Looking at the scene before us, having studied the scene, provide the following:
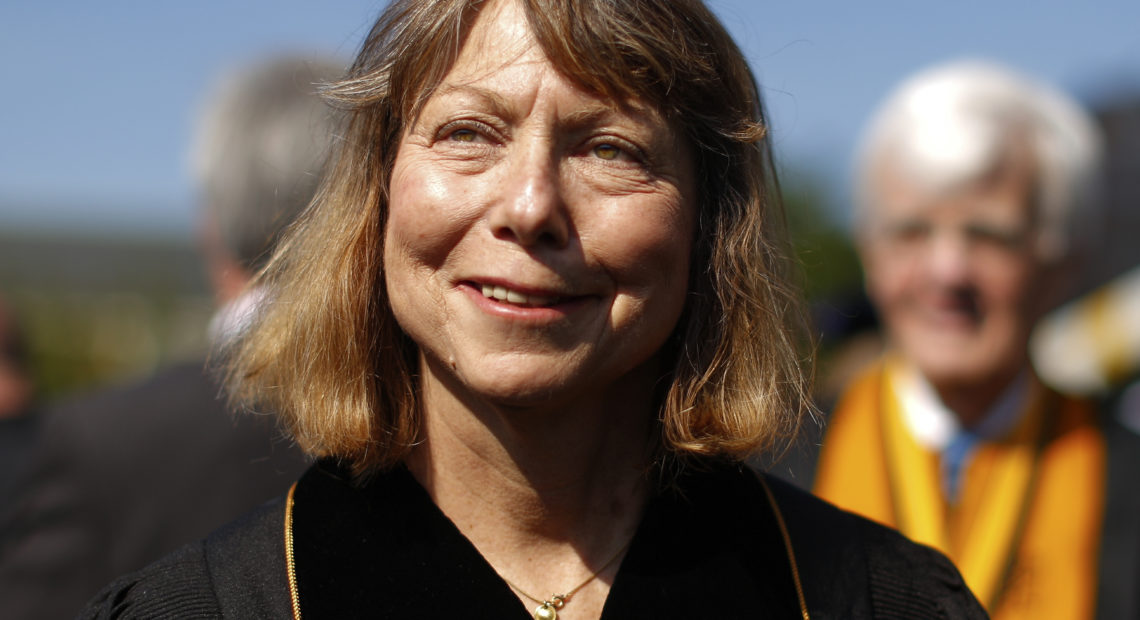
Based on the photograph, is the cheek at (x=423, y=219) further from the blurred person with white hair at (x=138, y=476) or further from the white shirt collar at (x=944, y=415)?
the white shirt collar at (x=944, y=415)

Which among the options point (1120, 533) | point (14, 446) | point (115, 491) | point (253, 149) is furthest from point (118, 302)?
point (1120, 533)

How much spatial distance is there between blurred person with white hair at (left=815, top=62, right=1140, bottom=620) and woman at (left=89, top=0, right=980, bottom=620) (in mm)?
1197

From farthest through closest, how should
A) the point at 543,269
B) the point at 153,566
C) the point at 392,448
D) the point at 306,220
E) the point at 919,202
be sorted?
1. the point at 919,202
2. the point at 306,220
3. the point at 392,448
4. the point at 153,566
5. the point at 543,269

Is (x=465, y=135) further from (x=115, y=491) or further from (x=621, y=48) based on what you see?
(x=115, y=491)

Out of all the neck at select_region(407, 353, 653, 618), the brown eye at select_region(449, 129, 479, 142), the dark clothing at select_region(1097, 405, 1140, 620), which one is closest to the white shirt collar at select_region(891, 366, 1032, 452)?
the dark clothing at select_region(1097, 405, 1140, 620)

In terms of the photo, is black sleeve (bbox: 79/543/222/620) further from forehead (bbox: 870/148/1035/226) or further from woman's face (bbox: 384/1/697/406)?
forehead (bbox: 870/148/1035/226)

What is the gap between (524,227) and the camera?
180 centimetres

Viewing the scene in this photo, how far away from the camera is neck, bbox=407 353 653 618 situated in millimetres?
2016

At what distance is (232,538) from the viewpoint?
199 centimetres

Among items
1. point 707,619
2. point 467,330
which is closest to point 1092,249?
point 707,619

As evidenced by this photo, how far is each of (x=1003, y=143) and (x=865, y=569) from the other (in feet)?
5.60

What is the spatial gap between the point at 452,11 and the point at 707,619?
45.6 inches

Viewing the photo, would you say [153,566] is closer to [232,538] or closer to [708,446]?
[232,538]

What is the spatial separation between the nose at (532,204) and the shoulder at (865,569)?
0.77 meters
